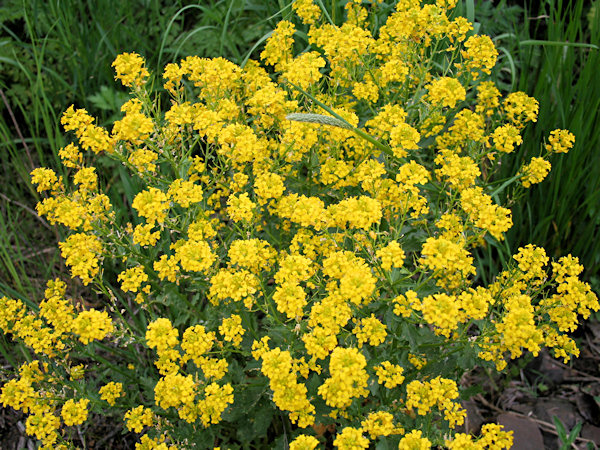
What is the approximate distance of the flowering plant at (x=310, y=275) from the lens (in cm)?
271

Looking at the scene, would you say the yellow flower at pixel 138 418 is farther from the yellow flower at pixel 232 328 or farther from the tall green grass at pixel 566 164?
the tall green grass at pixel 566 164

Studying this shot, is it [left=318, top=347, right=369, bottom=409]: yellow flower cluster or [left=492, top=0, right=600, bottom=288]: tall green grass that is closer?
[left=318, top=347, right=369, bottom=409]: yellow flower cluster

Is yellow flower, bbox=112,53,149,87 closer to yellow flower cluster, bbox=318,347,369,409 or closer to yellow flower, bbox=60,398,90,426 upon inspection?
yellow flower, bbox=60,398,90,426

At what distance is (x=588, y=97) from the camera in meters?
4.19

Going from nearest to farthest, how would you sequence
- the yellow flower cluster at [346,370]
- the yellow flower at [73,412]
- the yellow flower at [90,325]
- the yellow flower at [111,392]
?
the yellow flower cluster at [346,370] → the yellow flower at [90,325] → the yellow flower at [73,412] → the yellow flower at [111,392]

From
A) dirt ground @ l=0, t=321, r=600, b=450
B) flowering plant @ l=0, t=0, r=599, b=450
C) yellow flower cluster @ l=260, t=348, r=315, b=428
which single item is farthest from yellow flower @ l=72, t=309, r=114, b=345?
dirt ground @ l=0, t=321, r=600, b=450

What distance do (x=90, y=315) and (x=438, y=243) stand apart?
1817mm

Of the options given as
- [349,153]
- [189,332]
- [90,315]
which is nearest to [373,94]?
[349,153]

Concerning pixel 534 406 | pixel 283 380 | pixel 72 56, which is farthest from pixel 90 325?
pixel 72 56

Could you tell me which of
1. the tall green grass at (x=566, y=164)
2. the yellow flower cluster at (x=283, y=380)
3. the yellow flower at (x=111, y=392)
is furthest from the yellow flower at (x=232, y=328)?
the tall green grass at (x=566, y=164)

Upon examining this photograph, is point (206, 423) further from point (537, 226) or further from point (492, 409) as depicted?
point (537, 226)

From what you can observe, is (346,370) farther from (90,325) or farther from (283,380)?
(90,325)

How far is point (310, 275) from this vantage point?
3.00 metres

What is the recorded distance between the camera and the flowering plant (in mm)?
2707
